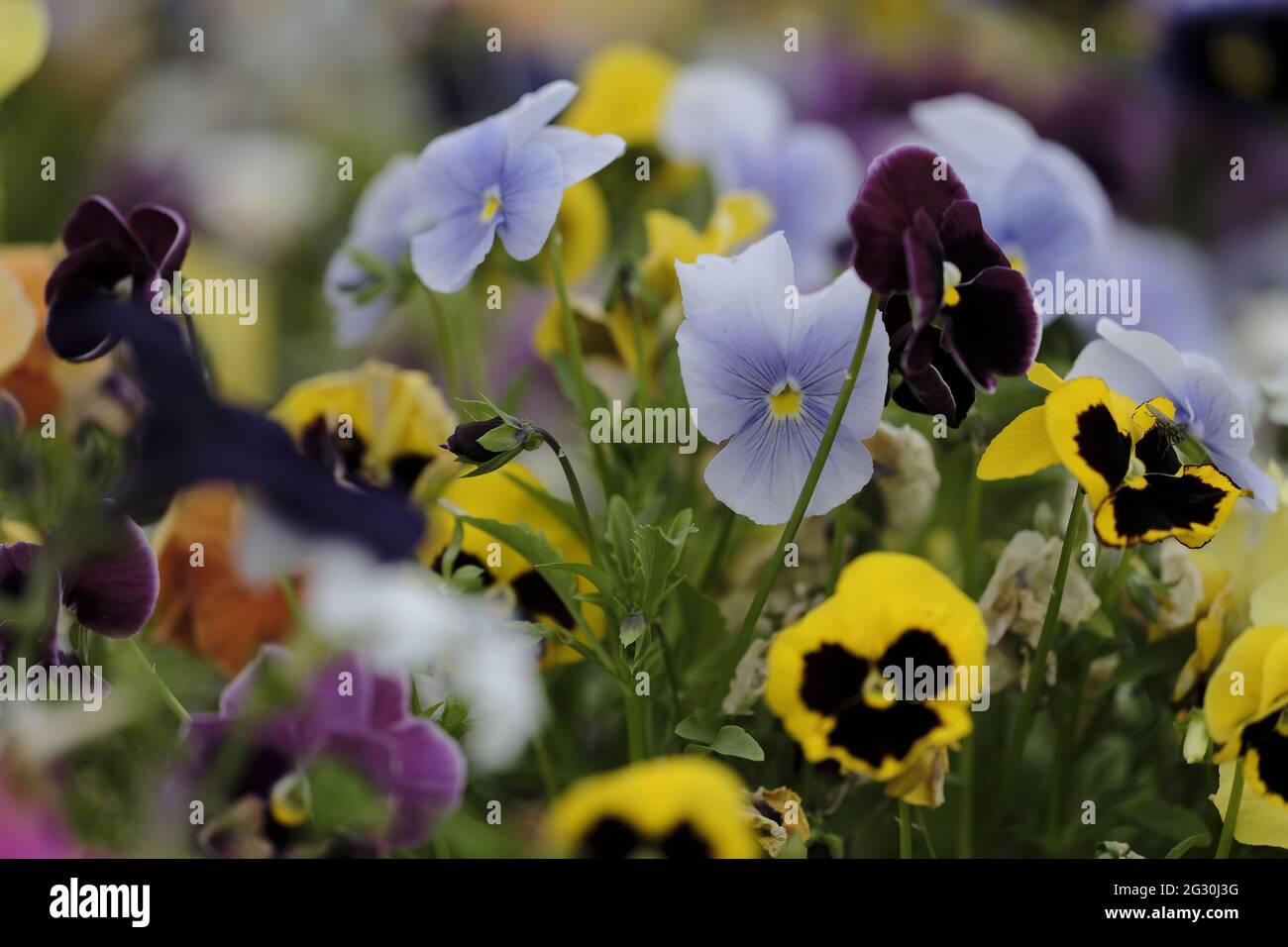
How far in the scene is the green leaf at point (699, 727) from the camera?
0.34m

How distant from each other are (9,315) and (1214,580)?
390 mm

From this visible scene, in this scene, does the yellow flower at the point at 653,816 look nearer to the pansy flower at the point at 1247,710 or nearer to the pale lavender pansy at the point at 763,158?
the pansy flower at the point at 1247,710

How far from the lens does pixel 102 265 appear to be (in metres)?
0.38

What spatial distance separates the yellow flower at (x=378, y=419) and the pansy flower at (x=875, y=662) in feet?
0.48

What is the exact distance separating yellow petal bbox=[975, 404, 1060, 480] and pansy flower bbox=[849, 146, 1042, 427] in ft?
0.04

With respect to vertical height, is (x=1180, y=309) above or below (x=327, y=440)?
above

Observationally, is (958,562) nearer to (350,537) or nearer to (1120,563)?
(1120,563)

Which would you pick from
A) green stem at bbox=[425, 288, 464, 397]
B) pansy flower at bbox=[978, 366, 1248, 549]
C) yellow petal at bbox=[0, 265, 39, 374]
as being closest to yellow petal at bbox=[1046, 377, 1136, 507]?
pansy flower at bbox=[978, 366, 1248, 549]

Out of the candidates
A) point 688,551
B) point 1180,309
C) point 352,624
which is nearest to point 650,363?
point 688,551

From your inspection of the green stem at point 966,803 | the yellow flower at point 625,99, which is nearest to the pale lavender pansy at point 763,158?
the yellow flower at point 625,99

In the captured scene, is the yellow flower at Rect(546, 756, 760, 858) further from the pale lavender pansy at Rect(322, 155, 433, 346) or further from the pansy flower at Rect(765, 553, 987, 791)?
the pale lavender pansy at Rect(322, 155, 433, 346)

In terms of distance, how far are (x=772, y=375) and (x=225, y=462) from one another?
0.15 m

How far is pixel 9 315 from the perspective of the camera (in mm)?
436

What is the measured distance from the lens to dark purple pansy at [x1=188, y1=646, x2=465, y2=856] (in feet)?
1.02
